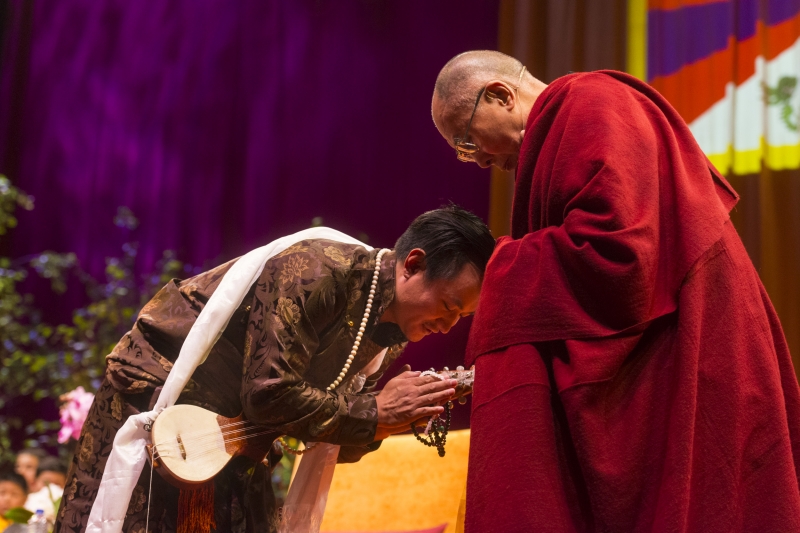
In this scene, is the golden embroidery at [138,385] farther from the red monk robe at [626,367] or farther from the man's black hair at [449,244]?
the red monk robe at [626,367]

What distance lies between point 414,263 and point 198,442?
0.56m

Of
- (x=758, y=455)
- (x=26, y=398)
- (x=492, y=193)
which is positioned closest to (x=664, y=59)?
(x=492, y=193)

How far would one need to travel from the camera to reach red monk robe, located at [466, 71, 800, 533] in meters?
1.11

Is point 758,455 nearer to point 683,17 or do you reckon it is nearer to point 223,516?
point 223,516

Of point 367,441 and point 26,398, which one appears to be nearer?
point 367,441

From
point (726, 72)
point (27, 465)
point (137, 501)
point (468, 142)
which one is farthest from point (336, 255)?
point (27, 465)

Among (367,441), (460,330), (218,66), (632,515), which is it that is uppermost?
(218,66)

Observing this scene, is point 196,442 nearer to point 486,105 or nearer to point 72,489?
point 72,489

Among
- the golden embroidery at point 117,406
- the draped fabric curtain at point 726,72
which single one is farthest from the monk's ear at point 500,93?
the draped fabric curtain at point 726,72

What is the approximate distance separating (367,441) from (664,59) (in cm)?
232

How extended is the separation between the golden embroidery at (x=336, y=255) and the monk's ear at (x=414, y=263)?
0.12 metres

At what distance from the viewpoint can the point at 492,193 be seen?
3.51m

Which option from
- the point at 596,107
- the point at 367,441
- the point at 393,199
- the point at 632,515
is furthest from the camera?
the point at 393,199

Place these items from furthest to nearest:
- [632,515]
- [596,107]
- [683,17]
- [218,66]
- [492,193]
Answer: [218,66], [492,193], [683,17], [596,107], [632,515]
